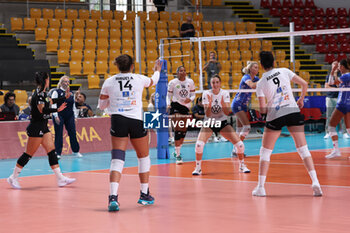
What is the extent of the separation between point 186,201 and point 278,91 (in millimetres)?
1922

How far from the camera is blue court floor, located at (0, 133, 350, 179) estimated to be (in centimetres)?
1163

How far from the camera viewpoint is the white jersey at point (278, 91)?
7.44m

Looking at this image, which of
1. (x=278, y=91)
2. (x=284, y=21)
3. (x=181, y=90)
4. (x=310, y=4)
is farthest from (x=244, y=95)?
(x=310, y=4)

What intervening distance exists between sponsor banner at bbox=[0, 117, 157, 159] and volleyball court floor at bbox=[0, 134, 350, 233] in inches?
71.5

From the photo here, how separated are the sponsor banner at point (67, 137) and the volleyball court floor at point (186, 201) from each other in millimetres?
1817

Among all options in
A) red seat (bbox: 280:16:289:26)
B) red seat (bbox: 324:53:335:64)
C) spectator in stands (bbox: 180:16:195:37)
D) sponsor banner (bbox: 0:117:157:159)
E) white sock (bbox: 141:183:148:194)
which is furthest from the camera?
red seat (bbox: 280:16:289:26)

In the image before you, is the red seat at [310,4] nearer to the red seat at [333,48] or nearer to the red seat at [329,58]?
the red seat at [333,48]

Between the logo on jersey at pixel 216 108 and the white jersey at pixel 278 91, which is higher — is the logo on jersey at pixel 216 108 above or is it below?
below

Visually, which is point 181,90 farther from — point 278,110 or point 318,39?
point 318,39

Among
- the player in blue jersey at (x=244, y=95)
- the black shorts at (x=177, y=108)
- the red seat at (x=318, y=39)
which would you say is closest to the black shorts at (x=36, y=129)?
the black shorts at (x=177, y=108)

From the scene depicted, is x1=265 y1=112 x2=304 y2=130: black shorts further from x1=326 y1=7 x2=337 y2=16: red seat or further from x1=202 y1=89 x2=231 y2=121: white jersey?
x1=326 y1=7 x2=337 y2=16: red seat

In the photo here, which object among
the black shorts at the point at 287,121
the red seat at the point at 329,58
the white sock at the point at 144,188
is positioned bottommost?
the white sock at the point at 144,188

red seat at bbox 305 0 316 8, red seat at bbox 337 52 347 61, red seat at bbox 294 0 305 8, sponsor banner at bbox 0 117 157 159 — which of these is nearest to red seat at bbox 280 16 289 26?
red seat at bbox 294 0 305 8

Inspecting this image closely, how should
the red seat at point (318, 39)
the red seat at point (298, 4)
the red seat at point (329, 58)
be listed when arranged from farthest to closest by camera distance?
1. the red seat at point (298, 4)
2. the red seat at point (318, 39)
3. the red seat at point (329, 58)
